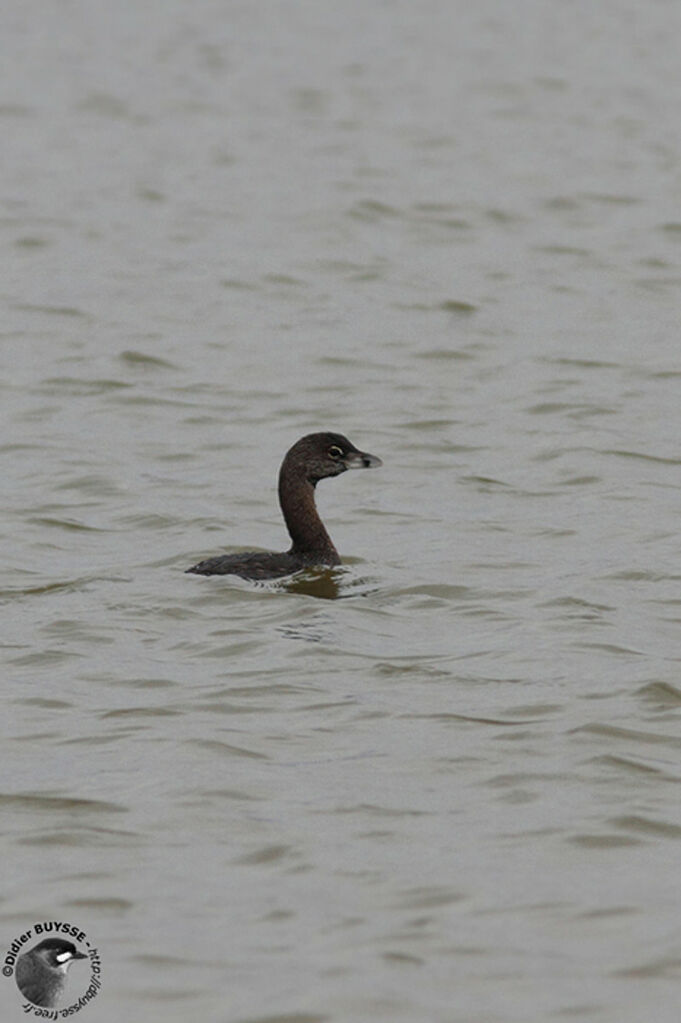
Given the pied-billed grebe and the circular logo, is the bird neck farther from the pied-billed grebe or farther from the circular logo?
the circular logo

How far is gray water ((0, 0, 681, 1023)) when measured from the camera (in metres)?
7.51

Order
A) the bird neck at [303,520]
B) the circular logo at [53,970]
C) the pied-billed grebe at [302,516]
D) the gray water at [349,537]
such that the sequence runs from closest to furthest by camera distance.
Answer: the circular logo at [53,970], the gray water at [349,537], the pied-billed grebe at [302,516], the bird neck at [303,520]

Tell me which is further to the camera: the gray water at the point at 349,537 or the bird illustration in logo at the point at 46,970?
the gray water at the point at 349,537

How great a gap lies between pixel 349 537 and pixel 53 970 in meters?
7.74

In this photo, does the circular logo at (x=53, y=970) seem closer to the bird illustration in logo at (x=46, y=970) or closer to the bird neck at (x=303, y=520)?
the bird illustration in logo at (x=46, y=970)

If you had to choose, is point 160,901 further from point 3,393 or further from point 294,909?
point 3,393

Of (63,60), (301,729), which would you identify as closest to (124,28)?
(63,60)

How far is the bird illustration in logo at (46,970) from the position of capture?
6.85 metres

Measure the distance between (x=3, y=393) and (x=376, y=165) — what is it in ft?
37.8

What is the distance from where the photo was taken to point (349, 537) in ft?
47.5

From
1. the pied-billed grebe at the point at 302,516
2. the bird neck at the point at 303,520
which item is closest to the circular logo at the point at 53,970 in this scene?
the pied-billed grebe at the point at 302,516

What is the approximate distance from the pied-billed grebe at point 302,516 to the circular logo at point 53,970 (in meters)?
5.40

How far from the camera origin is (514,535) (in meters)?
14.2

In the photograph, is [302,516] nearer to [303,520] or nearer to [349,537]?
[303,520]
